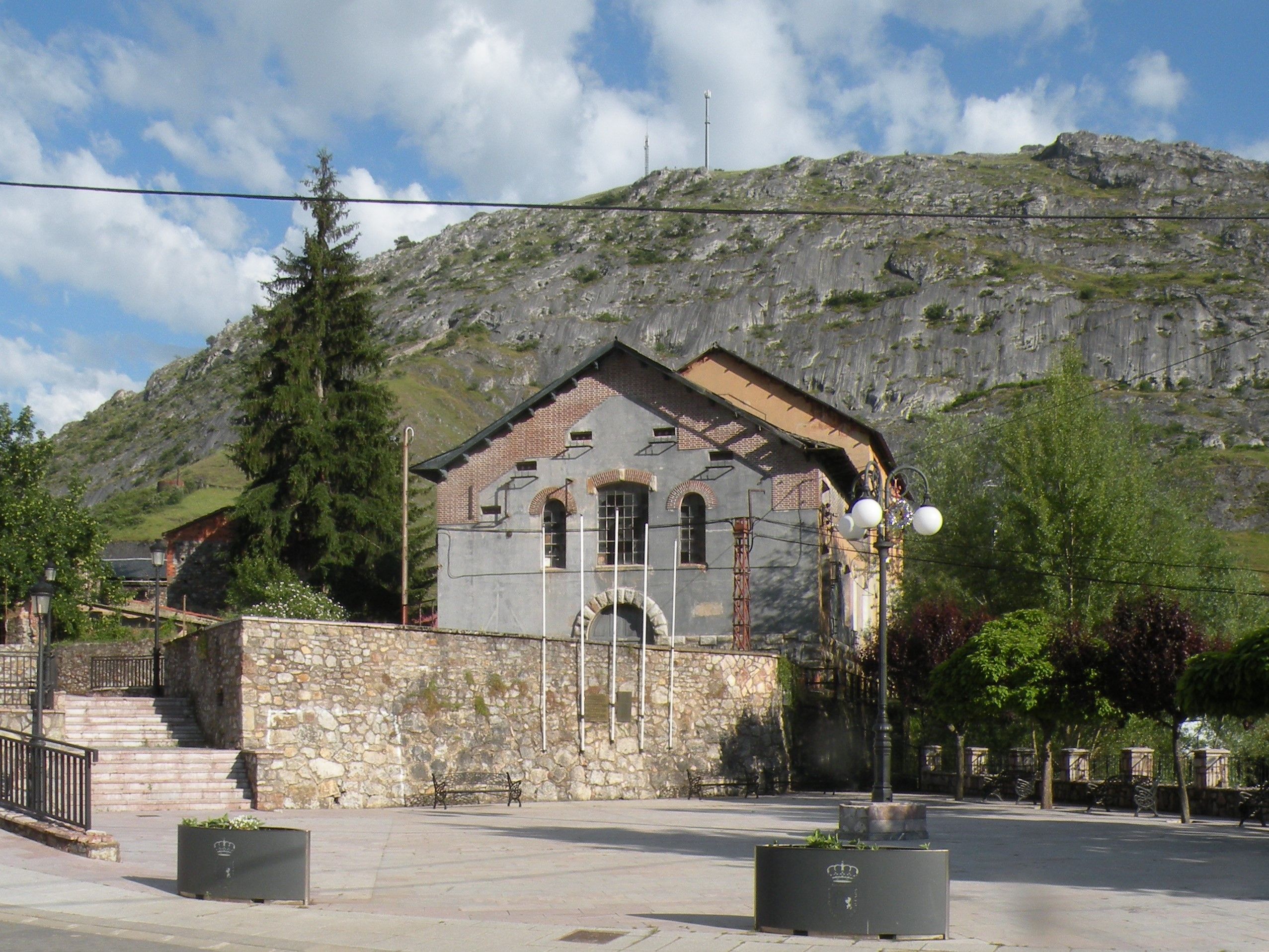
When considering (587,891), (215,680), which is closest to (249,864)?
(587,891)

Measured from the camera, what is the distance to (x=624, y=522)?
34688mm

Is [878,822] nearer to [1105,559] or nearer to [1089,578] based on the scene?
[1089,578]

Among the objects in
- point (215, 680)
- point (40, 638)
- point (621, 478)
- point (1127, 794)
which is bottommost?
point (1127, 794)

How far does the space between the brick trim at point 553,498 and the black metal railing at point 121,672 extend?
10618 mm

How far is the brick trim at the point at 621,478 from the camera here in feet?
113

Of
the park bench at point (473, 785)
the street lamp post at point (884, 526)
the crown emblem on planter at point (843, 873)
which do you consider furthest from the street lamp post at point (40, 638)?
the crown emblem on planter at point (843, 873)

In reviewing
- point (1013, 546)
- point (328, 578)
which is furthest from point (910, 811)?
point (328, 578)

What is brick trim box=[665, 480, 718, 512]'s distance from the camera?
1332 inches

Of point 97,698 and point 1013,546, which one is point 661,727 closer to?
point 97,698

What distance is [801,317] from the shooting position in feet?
495

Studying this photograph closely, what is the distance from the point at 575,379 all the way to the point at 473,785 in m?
14.2

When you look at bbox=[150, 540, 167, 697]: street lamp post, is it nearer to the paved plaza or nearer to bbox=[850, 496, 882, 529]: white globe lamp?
the paved plaza

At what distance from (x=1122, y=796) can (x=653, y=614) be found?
39.5 ft

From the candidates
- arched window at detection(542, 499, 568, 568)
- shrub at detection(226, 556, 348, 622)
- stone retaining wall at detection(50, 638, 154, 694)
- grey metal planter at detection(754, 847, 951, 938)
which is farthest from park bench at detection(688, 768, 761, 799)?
grey metal planter at detection(754, 847, 951, 938)
